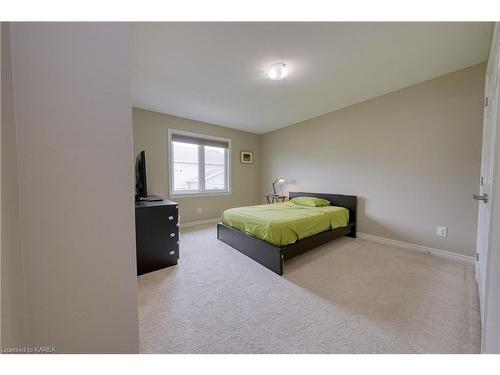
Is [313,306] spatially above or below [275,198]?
below

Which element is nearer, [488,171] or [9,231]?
[9,231]

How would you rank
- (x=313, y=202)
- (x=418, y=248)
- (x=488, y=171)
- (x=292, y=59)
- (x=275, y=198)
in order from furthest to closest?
(x=275, y=198)
(x=313, y=202)
(x=418, y=248)
(x=292, y=59)
(x=488, y=171)

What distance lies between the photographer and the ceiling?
5.41 ft

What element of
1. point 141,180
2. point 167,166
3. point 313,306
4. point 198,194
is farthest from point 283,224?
point 167,166

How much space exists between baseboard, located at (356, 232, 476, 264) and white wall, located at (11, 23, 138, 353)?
3.35 meters

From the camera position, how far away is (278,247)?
6.76ft

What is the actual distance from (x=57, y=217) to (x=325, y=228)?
107 inches

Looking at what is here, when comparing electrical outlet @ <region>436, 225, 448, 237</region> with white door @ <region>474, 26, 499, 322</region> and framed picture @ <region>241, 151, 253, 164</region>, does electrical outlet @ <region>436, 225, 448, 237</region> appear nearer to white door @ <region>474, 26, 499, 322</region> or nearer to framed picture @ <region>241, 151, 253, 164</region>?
white door @ <region>474, 26, 499, 322</region>

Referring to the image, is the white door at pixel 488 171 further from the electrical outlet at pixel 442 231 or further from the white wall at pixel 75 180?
the white wall at pixel 75 180

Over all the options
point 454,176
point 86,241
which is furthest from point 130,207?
point 454,176

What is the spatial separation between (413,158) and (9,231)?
376 cm

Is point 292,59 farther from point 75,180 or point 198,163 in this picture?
point 198,163

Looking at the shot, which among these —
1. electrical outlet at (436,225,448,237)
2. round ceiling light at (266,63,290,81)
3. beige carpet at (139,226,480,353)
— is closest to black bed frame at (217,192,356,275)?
beige carpet at (139,226,480,353)
